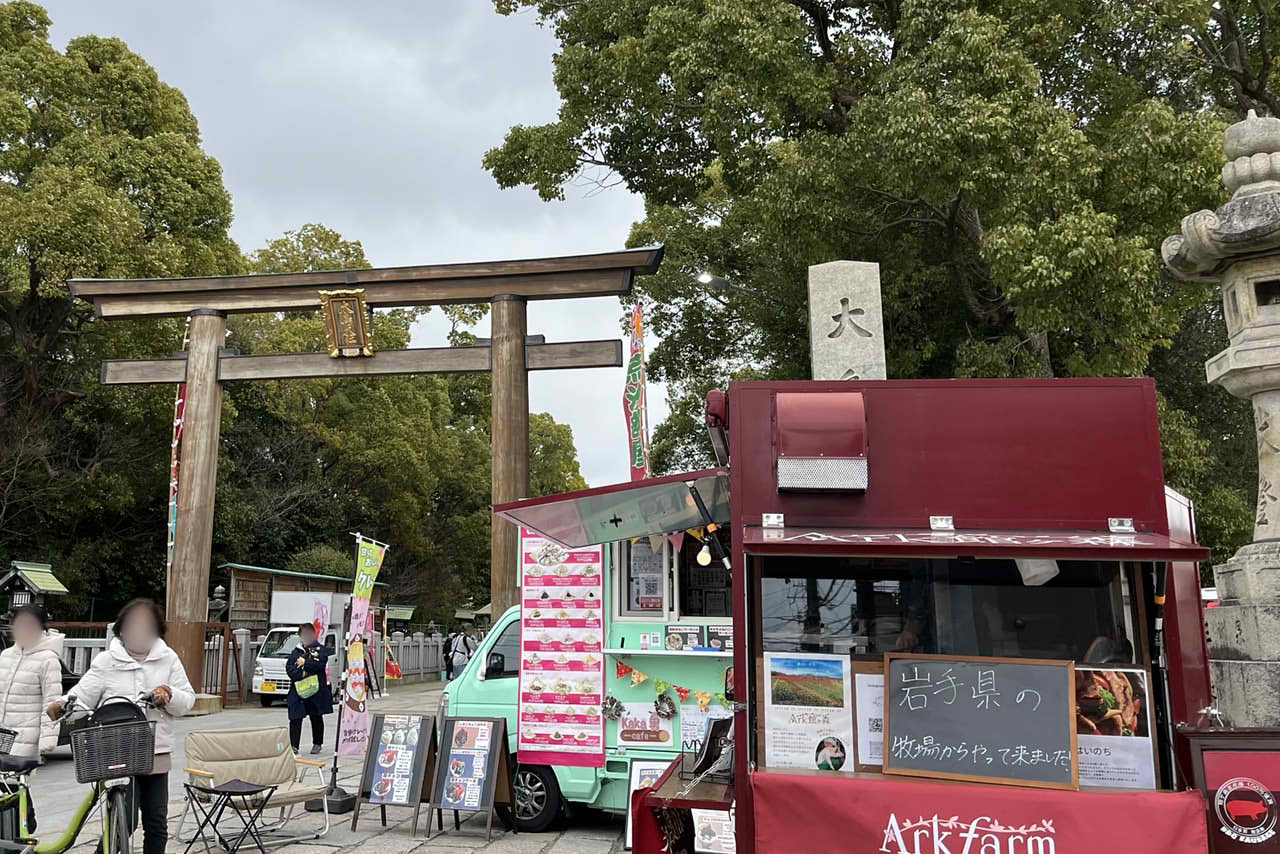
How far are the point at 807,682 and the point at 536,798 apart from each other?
4026mm

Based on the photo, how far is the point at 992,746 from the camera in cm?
378

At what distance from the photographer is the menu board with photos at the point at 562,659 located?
715 cm

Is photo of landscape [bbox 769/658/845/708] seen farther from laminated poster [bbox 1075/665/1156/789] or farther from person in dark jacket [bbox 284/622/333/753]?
person in dark jacket [bbox 284/622/333/753]

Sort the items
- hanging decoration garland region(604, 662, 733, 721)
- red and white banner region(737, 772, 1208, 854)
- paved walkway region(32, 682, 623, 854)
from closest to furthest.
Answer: red and white banner region(737, 772, 1208, 854) < paved walkway region(32, 682, 623, 854) < hanging decoration garland region(604, 662, 733, 721)

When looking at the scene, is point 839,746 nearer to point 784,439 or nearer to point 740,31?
point 784,439

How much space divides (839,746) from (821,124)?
11084 mm

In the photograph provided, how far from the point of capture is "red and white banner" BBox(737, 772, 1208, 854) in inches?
139

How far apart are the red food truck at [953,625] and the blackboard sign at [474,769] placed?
9.31 ft

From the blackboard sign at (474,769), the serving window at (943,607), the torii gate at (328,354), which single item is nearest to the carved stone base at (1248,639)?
the serving window at (943,607)

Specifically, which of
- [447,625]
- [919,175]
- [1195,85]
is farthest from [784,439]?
[447,625]

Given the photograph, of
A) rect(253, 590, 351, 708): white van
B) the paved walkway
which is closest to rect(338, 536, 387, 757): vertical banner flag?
the paved walkway

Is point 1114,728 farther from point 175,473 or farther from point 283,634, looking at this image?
point 283,634

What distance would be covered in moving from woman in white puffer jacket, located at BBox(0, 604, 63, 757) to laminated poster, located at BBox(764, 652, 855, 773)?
185 inches

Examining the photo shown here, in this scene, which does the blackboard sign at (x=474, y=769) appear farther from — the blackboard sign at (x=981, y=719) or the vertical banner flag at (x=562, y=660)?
the blackboard sign at (x=981, y=719)
